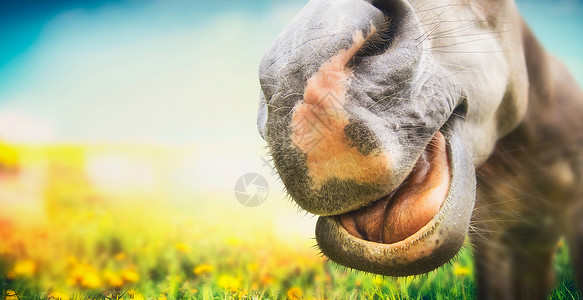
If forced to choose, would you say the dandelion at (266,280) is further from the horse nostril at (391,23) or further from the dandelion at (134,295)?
the horse nostril at (391,23)

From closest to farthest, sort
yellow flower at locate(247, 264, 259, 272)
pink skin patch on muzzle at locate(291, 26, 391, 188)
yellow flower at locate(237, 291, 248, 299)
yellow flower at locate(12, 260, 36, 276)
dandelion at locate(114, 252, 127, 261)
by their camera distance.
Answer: pink skin patch on muzzle at locate(291, 26, 391, 188) → yellow flower at locate(237, 291, 248, 299) → yellow flower at locate(12, 260, 36, 276) → yellow flower at locate(247, 264, 259, 272) → dandelion at locate(114, 252, 127, 261)

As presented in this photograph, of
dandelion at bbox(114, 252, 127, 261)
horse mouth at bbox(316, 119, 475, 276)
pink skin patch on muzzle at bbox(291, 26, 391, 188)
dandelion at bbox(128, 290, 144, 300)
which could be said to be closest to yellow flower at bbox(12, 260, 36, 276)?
dandelion at bbox(128, 290, 144, 300)

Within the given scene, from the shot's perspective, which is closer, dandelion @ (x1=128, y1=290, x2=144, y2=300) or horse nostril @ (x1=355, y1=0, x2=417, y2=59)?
horse nostril @ (x1=355, y1=0, x2=417, y2=59)

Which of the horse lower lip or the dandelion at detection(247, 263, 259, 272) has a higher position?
the horse lower lip

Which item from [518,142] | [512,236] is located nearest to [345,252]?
[518,142]

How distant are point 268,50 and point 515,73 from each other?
1.41 metres

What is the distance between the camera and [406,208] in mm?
1051

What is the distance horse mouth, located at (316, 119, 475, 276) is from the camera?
98 cm

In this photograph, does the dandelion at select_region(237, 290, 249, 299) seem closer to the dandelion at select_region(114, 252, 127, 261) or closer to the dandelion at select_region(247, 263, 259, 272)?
the dandelion at select_region(247, 263, 259, 272)

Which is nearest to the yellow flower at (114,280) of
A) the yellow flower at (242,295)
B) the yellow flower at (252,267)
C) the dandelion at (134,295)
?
the dandelion at (134,295)

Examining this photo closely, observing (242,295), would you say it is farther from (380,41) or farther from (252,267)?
(380,41)

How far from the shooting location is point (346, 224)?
42.2 inches

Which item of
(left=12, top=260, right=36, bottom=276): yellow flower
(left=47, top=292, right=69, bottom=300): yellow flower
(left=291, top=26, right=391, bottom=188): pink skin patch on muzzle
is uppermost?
(left=291, top=26, right=391, bottom=188): pink skin patch on muzzle

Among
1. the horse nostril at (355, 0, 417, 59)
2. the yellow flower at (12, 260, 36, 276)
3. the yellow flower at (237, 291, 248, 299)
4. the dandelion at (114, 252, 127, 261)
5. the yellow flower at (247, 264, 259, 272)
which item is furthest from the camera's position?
the dandelion at (114, 252, 127, 261)
